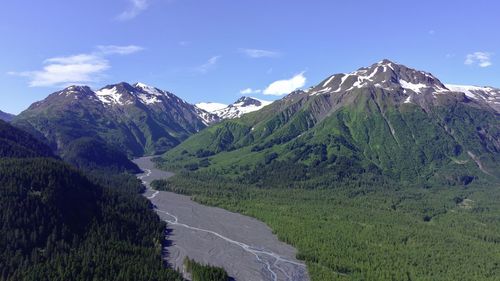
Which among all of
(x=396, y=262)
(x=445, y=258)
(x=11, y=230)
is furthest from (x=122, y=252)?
(x=445, y=258)

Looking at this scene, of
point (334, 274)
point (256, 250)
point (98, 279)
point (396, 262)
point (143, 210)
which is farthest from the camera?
point (143, 210)

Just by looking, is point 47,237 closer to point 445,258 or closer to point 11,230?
point 11,230

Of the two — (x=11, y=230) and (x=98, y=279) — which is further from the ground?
(x=11, y=230)

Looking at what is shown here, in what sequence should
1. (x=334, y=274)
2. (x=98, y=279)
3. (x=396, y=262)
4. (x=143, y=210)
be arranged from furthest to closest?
1. (x=143, y=210)
2. (x=396, y=262)
3. (x=334, y=274)
4. (x=98, y=279)

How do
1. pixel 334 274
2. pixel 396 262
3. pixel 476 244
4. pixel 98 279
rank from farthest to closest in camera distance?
1. pixel 476 244
2. pixel 396 262
3. pixel 334 274
4. pixel 98 279

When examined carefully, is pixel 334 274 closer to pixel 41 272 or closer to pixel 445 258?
pixel 445 258

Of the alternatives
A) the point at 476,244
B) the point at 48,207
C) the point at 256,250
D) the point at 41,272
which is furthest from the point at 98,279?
the point at 476,244

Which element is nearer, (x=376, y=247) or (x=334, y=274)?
(x=334, y=274)

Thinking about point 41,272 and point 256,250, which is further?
point 256,250

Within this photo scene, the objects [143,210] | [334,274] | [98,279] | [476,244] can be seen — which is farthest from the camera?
[143,210]
